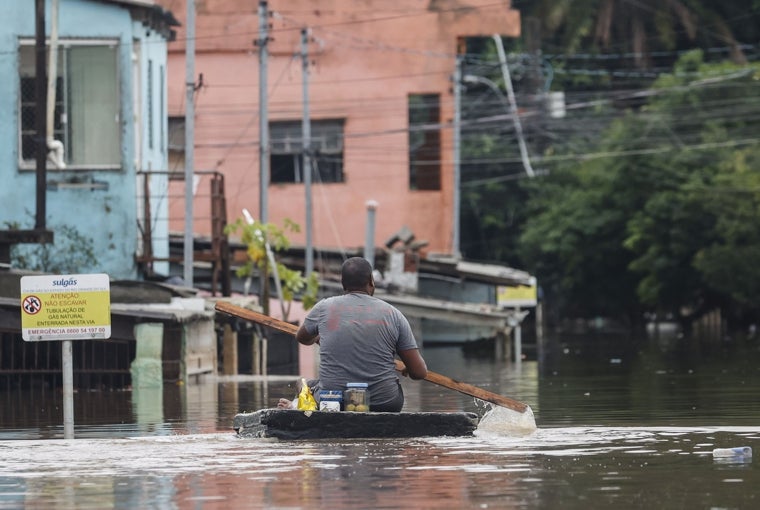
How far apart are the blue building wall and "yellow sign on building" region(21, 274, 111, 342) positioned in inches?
816

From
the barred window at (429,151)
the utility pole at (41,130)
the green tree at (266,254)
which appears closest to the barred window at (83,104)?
the green tree at (266,254)

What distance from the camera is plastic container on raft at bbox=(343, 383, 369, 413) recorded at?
16.8 m

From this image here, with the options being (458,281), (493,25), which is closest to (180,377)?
(458,281)

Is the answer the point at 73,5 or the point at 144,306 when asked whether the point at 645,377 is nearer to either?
the point at 144,306

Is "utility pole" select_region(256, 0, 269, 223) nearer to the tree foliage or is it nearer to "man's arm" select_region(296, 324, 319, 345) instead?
the tree foliage

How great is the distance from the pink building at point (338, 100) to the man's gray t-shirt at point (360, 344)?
43.7 m

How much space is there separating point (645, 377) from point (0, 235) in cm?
1119

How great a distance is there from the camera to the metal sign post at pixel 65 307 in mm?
17625

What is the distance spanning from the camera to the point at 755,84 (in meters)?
74.9

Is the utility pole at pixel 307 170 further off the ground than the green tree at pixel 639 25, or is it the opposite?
the green tree at pixel 639 25

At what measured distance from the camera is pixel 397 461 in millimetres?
14586

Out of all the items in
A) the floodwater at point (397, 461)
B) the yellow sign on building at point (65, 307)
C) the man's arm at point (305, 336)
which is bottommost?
the floodwater at point (397, 461)

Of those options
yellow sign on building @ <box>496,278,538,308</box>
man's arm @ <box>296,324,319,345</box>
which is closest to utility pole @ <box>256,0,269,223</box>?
man's arm @ <box>296,324,319,345</box>

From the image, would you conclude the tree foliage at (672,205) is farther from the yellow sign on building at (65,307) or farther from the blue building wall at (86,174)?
the yellow sign on building at (65,307)
